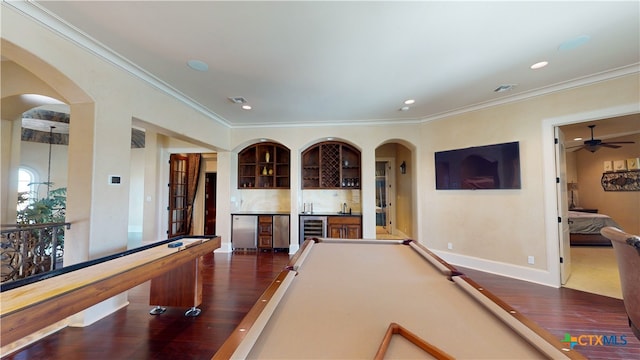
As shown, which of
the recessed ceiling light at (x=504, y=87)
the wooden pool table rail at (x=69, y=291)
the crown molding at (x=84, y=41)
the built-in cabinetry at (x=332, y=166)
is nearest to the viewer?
the wooden pool table rail at (x=69, y=291)

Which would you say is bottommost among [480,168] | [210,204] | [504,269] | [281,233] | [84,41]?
[504,269]

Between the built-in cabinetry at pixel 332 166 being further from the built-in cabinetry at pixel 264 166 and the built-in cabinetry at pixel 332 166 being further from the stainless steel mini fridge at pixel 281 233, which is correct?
the stainless steel mini fridge at pixel 281 233

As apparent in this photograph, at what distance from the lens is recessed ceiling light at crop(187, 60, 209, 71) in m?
2.63

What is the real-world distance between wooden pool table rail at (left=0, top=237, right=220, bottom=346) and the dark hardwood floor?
0.73 metres

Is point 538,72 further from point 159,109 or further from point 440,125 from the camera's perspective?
point 159,109

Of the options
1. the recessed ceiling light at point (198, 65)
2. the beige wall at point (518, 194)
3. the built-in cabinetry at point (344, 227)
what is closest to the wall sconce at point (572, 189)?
the beige wall at point (518, 194)

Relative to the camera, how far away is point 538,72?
2.90 metres

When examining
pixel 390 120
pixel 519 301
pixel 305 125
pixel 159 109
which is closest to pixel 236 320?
pixel 159 109

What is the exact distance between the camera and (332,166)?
5434 millimetres

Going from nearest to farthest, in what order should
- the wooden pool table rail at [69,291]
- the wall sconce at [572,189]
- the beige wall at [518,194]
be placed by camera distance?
the wooden pool table rail at [69,291]
the beige wall at [518,194]
the wall sconce at [572,189]

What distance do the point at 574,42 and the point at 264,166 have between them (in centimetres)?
516

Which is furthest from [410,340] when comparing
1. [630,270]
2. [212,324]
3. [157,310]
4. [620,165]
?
[620,165]

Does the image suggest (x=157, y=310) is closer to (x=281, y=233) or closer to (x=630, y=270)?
(x=281, y=233)

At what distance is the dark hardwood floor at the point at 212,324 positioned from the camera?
1.98 m
